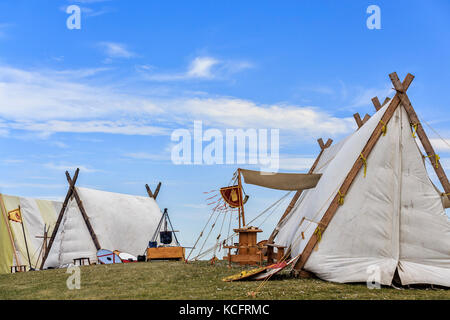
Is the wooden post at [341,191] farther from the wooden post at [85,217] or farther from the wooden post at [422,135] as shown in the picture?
the wooden post at [85,217]

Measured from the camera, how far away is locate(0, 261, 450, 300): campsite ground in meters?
9.23

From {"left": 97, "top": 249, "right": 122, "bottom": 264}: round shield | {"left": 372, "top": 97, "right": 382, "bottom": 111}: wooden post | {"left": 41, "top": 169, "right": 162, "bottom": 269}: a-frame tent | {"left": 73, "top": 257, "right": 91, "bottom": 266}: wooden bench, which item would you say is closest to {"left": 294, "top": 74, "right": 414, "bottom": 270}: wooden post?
{"left": 372, "top": 97, "right": 382, "bottom": 111}: wooden post

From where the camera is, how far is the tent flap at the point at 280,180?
14.8m

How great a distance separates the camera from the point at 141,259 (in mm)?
20016

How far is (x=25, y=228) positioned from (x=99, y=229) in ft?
18.4

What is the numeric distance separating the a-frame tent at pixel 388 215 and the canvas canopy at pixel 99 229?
12194 millimetres

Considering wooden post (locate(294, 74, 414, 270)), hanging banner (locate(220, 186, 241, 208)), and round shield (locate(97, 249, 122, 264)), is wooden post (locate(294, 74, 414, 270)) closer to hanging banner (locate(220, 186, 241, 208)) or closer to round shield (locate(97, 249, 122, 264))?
hanging banner (locate(220, 186, 241, 208))

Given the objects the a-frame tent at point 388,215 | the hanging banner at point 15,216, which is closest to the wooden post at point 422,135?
the a-frame tent at point 388,215

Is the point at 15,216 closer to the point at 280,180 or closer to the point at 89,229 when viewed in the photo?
the point at 89,229
